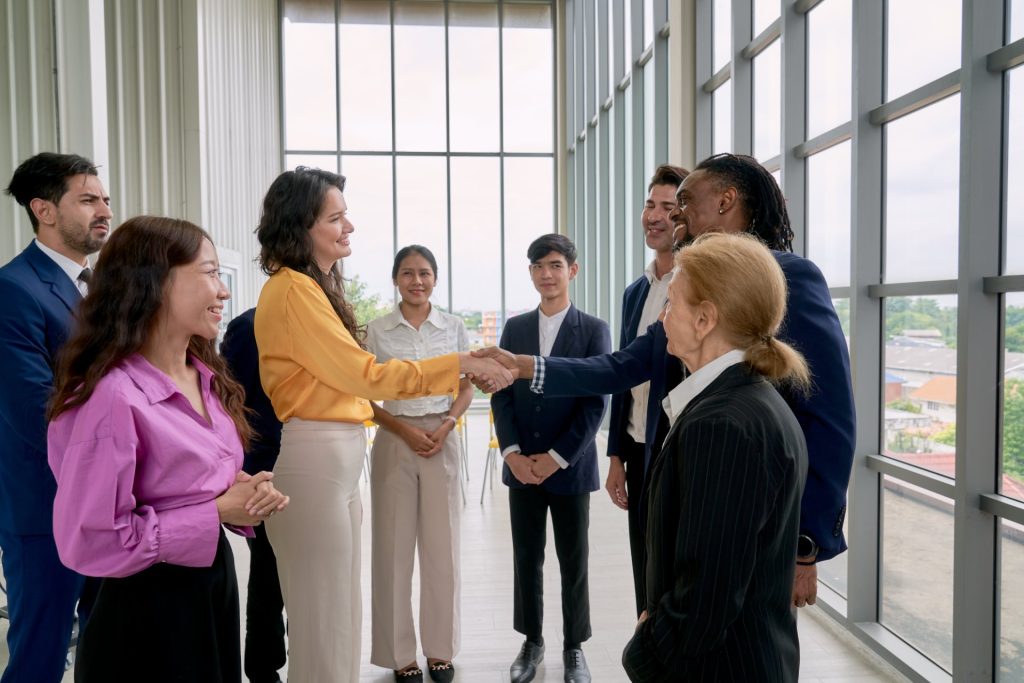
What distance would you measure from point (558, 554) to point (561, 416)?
541 mm

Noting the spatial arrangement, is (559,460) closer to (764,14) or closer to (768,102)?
(768,102)

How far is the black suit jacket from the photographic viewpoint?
1111mm

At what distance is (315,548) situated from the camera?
1960 mm

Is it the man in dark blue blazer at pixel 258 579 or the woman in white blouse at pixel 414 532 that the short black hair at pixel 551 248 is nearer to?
the woman in white blouse at pixel 414 532

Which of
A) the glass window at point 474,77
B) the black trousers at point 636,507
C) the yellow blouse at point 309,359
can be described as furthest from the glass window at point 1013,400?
the glass window at point 474,77

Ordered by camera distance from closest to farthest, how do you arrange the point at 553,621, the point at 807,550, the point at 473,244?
the point at 807,550 → the point at 553,621 → the point at 473,244

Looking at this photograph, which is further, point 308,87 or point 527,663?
point 308,87

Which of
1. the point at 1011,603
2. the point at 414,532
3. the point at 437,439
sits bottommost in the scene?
the point at 1011,603

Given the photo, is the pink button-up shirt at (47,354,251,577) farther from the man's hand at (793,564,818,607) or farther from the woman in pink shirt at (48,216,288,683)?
the man's hand at (793,564,818,607)

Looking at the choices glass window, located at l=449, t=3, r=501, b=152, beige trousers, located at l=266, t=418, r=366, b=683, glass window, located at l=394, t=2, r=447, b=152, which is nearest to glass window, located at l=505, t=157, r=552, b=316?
glass window, located at l=449, t=3, r=501, b=152

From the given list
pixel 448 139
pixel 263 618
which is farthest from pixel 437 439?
pixel 448 139

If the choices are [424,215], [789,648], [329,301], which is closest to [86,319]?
[329,301]

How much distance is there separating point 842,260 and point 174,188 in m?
6.10

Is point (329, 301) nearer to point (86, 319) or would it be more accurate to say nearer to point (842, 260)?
point (86, 319)
